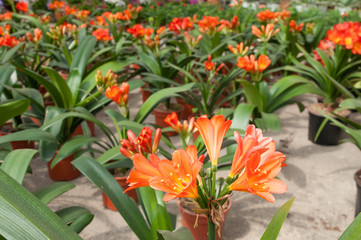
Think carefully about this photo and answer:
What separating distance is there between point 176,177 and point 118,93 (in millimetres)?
797

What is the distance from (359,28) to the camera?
82.1 inches

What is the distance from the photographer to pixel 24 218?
0.61 metres

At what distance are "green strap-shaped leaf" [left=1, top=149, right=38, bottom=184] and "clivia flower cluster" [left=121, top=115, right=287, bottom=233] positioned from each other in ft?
1.96

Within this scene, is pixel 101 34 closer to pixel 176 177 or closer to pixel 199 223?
pixel 199 223

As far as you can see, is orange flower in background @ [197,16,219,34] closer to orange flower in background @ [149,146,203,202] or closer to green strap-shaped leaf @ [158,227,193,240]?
green strap-shaped leaf @ [158,227,193,240]

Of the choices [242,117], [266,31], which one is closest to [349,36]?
[266,31]

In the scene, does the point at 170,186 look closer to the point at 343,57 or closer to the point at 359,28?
the point at 359,28

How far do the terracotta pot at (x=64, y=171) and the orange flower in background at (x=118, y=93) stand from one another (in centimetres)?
64

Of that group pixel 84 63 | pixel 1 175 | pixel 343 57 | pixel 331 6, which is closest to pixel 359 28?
pixel 343 57

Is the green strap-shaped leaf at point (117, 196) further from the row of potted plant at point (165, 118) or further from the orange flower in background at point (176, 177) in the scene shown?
the orange flower in background at point (176, 177)

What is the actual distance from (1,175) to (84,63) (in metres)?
1.61

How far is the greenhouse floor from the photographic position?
1549 millimetres

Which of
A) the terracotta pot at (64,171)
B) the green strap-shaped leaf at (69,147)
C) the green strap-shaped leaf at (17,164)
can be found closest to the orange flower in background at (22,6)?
the terracotta pot at (64,171)

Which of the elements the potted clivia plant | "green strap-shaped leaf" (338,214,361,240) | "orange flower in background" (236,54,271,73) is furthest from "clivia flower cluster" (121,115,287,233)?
the potted clivia plant
